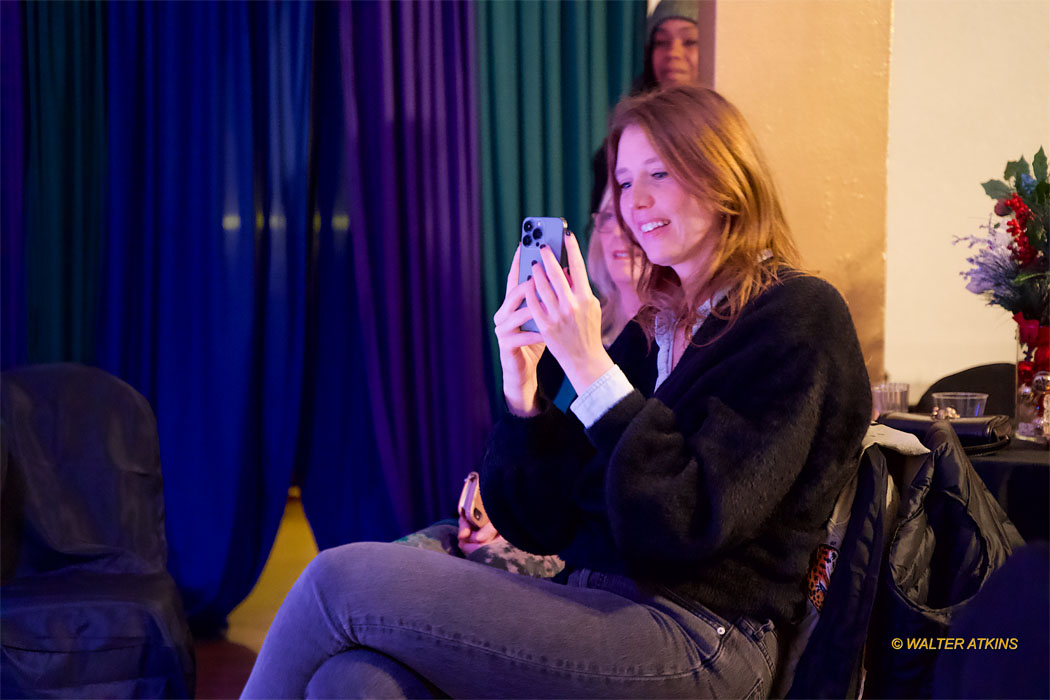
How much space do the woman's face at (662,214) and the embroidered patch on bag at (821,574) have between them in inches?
16.1

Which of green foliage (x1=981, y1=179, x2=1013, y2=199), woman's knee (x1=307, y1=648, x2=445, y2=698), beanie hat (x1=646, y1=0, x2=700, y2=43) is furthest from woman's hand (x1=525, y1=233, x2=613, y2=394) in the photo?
beanie hat (x1=646, y1=0, x2=700, y2=43)

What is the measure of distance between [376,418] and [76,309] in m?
0.83

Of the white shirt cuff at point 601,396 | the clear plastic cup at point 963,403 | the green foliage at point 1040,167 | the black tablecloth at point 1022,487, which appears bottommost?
the black tablecloth at point 1022,487

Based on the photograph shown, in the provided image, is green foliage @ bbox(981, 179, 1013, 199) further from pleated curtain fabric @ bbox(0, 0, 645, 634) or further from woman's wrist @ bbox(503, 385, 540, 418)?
woman's wrist @ bbox(503, 385, 540, 418)

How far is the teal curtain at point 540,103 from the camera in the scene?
7.08 feet

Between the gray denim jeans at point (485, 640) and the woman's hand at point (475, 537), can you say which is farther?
the woman's hand at point (475, 537)

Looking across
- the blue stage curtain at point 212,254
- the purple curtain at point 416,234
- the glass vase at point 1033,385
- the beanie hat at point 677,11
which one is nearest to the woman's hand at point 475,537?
the purple curtain at point 416,234

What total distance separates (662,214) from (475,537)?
0.93 metres

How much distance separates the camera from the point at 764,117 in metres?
1.96

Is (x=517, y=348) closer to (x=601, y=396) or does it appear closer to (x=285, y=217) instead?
(x=601, y=396)

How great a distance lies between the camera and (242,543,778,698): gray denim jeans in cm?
93

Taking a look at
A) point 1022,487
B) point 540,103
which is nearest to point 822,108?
point 540,103

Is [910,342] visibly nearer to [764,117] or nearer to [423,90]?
[764,117]

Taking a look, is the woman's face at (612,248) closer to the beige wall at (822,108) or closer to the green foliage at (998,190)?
the beige wall at (822,108)
